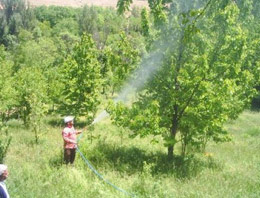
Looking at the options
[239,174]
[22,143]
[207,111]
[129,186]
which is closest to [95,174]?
[129,186]

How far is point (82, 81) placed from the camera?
20641 mm

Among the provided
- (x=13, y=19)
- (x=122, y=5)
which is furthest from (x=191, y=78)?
(x=13, y=19)

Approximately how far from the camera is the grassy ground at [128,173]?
768 cm

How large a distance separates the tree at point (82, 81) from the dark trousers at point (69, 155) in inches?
408

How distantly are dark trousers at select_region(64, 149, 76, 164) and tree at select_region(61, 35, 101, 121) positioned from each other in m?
10.4

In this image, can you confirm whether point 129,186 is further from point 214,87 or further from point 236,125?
point 236,125

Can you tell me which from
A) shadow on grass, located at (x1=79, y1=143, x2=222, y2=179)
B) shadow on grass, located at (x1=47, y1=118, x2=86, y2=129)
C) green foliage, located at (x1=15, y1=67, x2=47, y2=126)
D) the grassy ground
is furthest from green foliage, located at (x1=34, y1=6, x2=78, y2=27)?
shadow on grass, located at (x1=79, y1=143, x2=222, y2=179)

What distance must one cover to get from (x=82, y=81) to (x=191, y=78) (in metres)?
11.8

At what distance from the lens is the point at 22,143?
44.1 ft

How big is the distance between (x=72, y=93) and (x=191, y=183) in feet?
43.3

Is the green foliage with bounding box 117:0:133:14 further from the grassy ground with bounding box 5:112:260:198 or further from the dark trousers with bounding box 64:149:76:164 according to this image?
the dark trousers with bounding box 64:149:76:164

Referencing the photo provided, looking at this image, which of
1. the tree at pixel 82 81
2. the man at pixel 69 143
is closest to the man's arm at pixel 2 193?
the man at pixel 69 143

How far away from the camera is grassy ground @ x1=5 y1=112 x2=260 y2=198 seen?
7.68 m

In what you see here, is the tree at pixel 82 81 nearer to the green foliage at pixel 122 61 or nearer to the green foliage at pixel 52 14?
the green foliage at pixel 122 61
